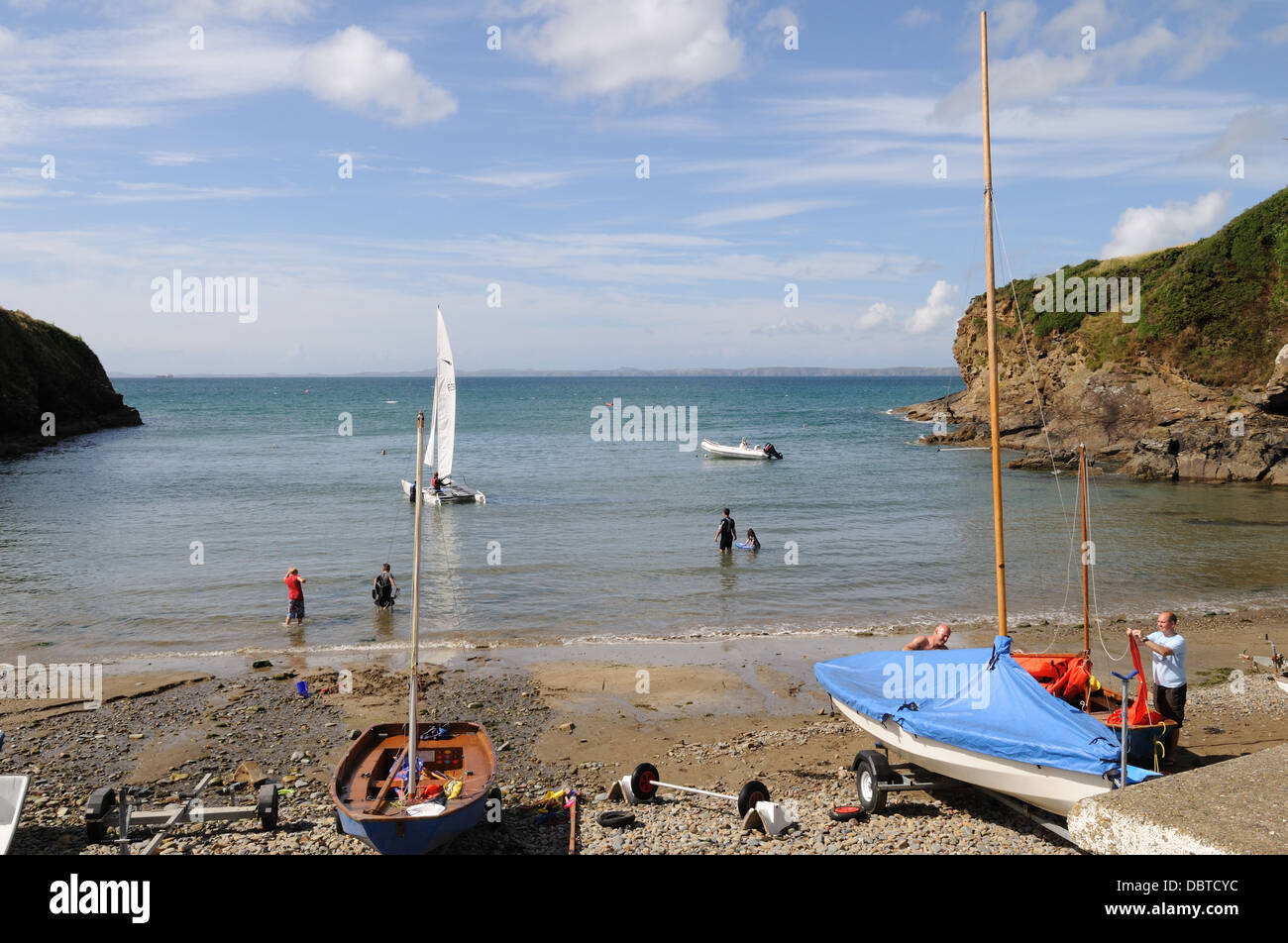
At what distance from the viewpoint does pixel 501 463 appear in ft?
211

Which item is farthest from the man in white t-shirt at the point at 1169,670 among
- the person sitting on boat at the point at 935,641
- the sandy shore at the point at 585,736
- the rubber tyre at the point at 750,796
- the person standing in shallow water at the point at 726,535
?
the person standing in shallow water at the point at 726,535

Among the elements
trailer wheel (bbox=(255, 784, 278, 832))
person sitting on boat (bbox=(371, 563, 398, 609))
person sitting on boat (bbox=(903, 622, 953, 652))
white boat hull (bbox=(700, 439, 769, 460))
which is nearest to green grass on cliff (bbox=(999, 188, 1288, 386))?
white boat hull (bbox=(700, 439, 769, 460))

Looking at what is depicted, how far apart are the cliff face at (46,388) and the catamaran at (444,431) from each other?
35.9m

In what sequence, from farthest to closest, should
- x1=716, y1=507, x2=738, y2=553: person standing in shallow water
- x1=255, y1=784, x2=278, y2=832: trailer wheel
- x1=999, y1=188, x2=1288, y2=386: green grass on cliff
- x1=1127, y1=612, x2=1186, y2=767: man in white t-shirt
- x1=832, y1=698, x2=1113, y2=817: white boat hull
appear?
x1=999, y1=188, x2=1288, y2=386: green grass on cliff < x1=716, y1=507, x2=738, y2=553: person standing in shallow water < x1=1127, y1=612, x2=1186, y2=767: man in white t-shirt < x1=255, y1=784, x2=278, y2=832: trailer wheel < x1=832, y1=698, x2=1113, y2=817: white boat hull

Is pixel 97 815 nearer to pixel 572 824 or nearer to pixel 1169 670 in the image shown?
pixel 572 824

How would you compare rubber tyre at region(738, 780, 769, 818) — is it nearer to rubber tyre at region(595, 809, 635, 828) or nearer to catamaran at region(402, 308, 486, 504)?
rubber tyre at region(595, 809, 635, 828)

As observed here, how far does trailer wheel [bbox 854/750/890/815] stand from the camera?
11.3m

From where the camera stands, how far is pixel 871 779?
11.4 metres

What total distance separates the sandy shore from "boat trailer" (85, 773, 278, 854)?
19cm

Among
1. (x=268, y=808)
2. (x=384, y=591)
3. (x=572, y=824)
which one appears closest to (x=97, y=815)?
(x=268, y=808)

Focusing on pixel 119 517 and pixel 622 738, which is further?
pixel 119 517
